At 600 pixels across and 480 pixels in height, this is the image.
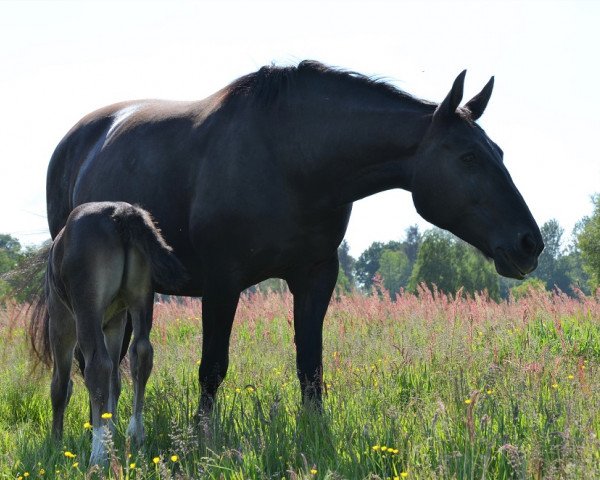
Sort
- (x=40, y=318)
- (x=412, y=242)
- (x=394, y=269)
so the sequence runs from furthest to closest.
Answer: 1. (x=412, y=242)
2. (x=394, y=269)
3. (x=40, y=318)

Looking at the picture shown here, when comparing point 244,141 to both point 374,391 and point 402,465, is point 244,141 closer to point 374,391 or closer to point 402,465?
point 374,391

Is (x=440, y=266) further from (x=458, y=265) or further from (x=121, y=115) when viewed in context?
(x=121, y=115)

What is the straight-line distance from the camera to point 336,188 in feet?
18.0

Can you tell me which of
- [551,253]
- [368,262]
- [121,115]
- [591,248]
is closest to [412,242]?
[368,262]

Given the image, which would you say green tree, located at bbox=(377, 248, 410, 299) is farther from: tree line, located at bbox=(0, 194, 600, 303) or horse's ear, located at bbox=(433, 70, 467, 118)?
horse's ear, located at bbox=(433, 70, 467, 118)

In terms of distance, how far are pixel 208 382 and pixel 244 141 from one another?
167 cm

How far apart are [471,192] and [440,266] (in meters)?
68.5

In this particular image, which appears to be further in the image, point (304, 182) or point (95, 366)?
point (304, 182)

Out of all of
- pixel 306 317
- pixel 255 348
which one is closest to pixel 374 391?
pixel 306 317

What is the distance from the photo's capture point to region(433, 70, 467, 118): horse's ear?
5.07 metres

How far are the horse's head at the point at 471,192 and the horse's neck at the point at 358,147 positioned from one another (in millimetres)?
143

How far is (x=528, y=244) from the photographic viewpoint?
16.3ft

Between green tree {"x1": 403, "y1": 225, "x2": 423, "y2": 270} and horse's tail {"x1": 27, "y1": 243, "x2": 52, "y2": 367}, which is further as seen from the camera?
green tree {"x1": 403, "y1": 225, "x2": 423, "y2": 270}

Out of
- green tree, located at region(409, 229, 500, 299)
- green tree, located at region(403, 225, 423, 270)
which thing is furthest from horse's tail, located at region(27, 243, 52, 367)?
green tree, located at region(403, 225, 423, 270)
